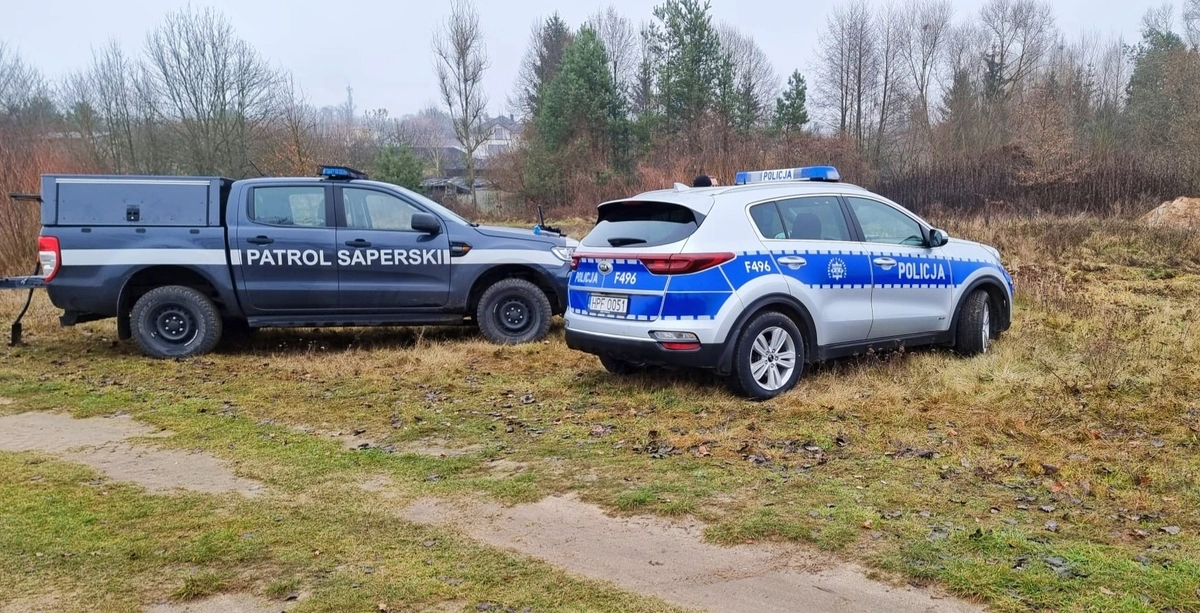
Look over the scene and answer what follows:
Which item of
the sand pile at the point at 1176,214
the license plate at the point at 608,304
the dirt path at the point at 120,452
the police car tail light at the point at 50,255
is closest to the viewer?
the dirt path at the point at 120,452

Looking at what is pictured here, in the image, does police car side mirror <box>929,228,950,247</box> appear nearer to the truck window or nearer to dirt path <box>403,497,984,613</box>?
dirt path <box>403,497,984,613</box>

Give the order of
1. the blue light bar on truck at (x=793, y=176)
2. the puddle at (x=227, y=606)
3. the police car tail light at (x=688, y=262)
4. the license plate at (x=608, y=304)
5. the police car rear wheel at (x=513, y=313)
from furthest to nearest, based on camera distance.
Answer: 1. the police car rear wheel at (x=513, y=313)
2. the blue light bar on truck at (x=793, y=176)
3. the license plate at (x=608, y=304)
4. the police car tail light at (x=688, y=262)
5. the puddle at (x=227, y=606)

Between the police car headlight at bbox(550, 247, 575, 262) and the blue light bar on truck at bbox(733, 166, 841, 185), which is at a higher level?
the blue light bar on truck at bbox(733, 166, 841, 185)

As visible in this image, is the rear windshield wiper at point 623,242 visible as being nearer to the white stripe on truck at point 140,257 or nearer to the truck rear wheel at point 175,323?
the white stripe on truck at point 140,257

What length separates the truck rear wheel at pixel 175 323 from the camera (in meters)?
8.12

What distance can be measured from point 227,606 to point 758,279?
13.2 ft

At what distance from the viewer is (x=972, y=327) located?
7.46 m

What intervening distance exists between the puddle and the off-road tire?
6347 millimetres

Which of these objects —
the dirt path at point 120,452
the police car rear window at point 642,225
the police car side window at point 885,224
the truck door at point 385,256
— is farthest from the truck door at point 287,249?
the police car side window at point 885,224

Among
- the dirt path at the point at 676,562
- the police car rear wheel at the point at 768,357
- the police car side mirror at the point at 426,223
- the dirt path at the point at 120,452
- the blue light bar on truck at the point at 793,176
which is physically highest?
the blue light bar on truck at the point at 793,176

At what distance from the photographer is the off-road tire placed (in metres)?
7.47

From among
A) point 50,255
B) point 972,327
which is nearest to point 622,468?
point 972,327

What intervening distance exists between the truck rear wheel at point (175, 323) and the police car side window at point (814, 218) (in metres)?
5.73

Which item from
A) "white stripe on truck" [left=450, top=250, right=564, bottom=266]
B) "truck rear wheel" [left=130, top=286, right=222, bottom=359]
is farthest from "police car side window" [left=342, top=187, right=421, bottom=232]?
"truck rear wheel" [left=130, top=286, right=222, bottom=359]
